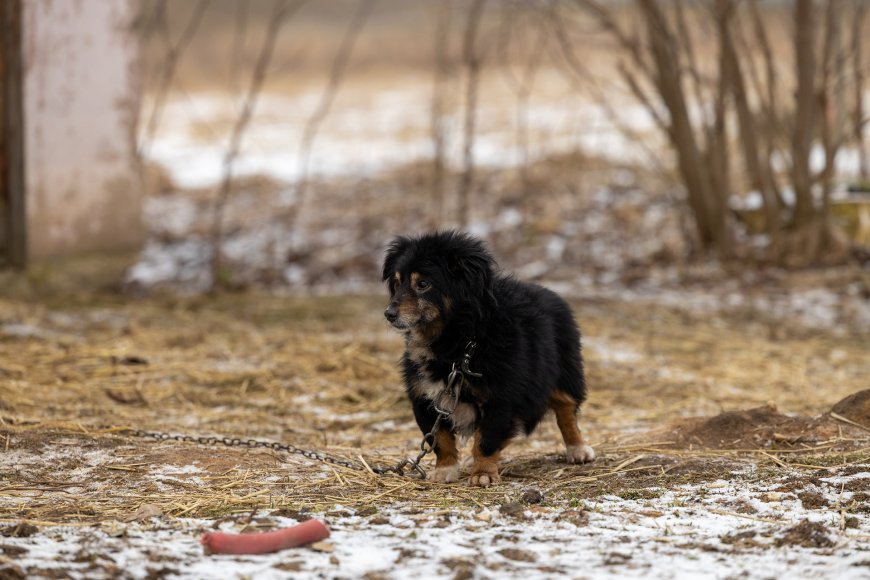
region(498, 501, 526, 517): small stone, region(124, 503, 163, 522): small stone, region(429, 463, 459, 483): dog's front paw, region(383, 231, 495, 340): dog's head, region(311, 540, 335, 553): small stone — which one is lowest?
region(429, 463, 459, 483): dog's front paw

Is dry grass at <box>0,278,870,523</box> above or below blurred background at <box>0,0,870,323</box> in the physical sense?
below

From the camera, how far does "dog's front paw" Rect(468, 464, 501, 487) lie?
4.86 metres

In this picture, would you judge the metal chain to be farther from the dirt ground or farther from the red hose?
the red hose

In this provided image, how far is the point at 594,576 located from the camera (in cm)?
354

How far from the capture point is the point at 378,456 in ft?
18.8

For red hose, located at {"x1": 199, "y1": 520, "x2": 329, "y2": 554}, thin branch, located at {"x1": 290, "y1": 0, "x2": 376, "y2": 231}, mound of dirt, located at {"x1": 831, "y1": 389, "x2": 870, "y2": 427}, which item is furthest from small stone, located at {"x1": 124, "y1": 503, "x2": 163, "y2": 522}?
thin branch, located at {"x1": 290, "y1": 0, "x2": 376, "y2": 231}

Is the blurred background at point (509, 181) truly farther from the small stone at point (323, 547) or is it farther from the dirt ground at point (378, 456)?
the small stone at point (323, 547)

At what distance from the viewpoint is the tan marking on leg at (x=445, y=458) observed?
5043 mm

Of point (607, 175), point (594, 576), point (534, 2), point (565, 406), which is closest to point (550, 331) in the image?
point (565, 406)

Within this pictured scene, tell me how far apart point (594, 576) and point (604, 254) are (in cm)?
940

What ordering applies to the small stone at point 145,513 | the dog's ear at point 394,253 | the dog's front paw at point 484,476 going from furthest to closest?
the dog's ear at point 394,253 → the dog's front paw at point 484,476 → the small stone at point 145,513

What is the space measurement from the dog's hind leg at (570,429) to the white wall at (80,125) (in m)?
7.17

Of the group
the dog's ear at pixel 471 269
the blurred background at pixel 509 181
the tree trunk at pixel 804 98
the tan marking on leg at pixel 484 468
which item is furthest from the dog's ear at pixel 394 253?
the tree trunk at pixel 804 98

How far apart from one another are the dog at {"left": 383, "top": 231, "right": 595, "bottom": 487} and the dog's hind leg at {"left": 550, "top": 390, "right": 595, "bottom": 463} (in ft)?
0.98
